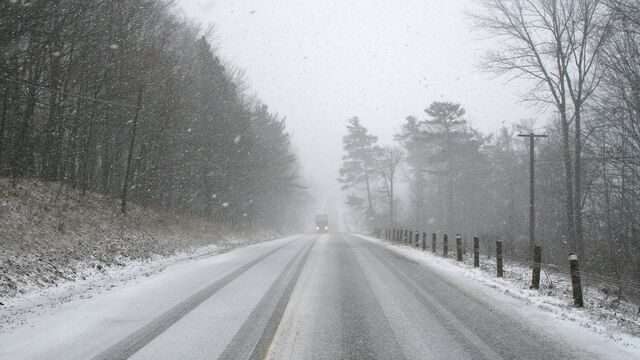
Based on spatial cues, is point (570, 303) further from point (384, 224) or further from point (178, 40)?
point (384, 224)

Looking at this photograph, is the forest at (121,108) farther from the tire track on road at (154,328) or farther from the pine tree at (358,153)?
the pine tree at (358,153)

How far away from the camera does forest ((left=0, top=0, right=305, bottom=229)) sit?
15.8 m

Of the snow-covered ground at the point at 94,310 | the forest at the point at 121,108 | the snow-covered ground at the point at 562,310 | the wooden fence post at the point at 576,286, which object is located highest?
the forest at the point at 121,108

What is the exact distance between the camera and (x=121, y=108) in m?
21.3

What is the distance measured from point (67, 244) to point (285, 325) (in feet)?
28.4

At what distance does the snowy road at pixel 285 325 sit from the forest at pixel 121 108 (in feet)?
31.0

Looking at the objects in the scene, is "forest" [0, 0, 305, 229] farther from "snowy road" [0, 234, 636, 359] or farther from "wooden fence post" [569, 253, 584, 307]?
"wooden fence post" [569, 253, 584, 307]

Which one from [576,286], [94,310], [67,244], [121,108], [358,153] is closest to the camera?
[94,310]

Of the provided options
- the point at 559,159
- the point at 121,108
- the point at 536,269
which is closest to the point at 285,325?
the point at 536,269

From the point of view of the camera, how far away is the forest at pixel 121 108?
1577 centimetres

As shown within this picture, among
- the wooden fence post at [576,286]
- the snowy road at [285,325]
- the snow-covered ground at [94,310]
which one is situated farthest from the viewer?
the wooden fence post at [576,286]

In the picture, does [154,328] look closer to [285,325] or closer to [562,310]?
[285,325]

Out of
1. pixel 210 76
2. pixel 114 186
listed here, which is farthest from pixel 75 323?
pixel 210 76

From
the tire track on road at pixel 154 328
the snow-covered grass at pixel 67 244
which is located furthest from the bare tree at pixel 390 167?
the tire track on road at pixel 154 328
